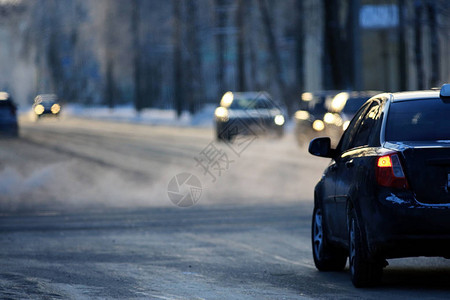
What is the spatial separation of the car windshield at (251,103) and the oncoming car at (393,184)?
30.4 meters

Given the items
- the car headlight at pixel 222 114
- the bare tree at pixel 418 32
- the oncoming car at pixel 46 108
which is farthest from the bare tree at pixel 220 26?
the car headlight at pixel 222 114

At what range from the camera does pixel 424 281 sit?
30.6 ft

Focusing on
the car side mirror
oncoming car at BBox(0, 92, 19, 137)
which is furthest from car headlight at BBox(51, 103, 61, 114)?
the car side mirror

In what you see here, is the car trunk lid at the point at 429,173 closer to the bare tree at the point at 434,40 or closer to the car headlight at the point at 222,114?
the car headlight at the point at 222,114

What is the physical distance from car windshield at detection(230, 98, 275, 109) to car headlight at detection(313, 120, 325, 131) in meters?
6.99

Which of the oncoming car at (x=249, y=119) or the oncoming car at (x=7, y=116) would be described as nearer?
the oncoming car at (x=249, y=119)

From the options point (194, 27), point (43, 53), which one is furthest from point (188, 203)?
point (43, 53)

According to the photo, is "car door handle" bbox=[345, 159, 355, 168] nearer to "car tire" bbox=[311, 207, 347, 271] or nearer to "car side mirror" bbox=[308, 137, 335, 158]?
"car side mirror" bbox=[308, 137, 335, 158]

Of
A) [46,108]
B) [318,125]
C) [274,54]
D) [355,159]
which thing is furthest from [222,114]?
[46,108]

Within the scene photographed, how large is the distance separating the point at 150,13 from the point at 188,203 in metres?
66.7

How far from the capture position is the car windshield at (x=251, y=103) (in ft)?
132

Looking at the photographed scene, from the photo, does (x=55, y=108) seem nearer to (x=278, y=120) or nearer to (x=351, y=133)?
(x=278, y=120)

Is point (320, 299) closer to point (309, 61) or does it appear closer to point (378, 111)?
point (378, 111)

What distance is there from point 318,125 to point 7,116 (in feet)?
57.9
